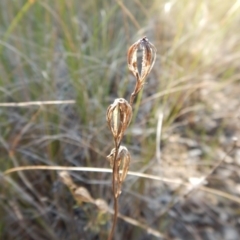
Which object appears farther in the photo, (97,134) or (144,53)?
(97,134)

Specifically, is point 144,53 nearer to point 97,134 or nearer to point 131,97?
point 131,97

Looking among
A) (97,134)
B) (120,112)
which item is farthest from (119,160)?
(97,134)

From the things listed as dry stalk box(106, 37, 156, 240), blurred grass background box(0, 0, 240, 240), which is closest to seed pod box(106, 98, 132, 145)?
dry stalk box(106, 37, 156, 240)

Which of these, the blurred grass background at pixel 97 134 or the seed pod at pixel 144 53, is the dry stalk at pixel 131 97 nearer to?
the seed pod at pixel 144 53

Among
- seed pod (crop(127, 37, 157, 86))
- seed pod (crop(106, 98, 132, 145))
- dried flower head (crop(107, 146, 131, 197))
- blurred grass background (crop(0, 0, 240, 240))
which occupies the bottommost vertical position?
dried flower head (crop(107, 146, 131, 197))

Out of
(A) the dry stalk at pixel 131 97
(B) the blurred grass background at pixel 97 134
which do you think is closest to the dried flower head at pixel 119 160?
(A) the dry stalk at pixel 131 97

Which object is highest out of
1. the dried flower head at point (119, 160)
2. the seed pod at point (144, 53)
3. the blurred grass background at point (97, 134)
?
the blurred grass background at point (97, 134)

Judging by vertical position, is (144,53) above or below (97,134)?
below

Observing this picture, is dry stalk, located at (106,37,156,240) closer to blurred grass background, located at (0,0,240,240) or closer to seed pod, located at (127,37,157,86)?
seed pod, located at (127,37,157,86)

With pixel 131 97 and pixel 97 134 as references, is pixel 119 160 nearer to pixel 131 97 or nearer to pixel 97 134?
pixel 131 97
